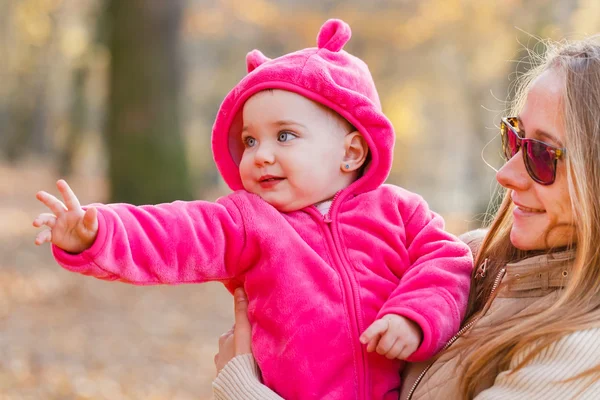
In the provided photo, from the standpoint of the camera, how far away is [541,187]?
2420mm

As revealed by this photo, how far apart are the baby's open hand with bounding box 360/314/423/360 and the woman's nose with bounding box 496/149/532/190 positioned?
54cm

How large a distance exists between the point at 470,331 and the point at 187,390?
527 cm

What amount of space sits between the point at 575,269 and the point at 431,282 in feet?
1.73

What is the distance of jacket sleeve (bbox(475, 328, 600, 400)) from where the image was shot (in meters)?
2.12

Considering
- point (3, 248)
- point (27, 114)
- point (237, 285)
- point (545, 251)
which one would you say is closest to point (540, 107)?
point (545, 251)

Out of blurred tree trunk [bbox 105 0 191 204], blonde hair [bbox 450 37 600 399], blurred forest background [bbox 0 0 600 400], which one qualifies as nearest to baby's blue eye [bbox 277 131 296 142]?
blonde hair [bbox 450 37 600 399]

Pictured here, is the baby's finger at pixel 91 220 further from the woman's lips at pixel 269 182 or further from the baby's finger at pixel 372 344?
the baby's finger at pixel 372 344

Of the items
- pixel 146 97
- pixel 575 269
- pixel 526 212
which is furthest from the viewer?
pixel 146 97

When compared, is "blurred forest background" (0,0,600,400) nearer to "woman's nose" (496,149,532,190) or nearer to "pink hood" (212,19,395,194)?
"pink hood" (212,19,395,194)

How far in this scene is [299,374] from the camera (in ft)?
8.64

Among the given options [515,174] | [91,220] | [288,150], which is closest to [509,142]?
[515,174]

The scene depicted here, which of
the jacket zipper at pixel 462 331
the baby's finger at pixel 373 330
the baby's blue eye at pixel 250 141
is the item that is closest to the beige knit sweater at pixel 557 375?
the jacket zipper at pixel 462 331

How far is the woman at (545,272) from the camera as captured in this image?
85.7 inches

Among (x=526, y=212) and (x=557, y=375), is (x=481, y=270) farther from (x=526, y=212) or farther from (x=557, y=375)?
(x=557, y=375)
